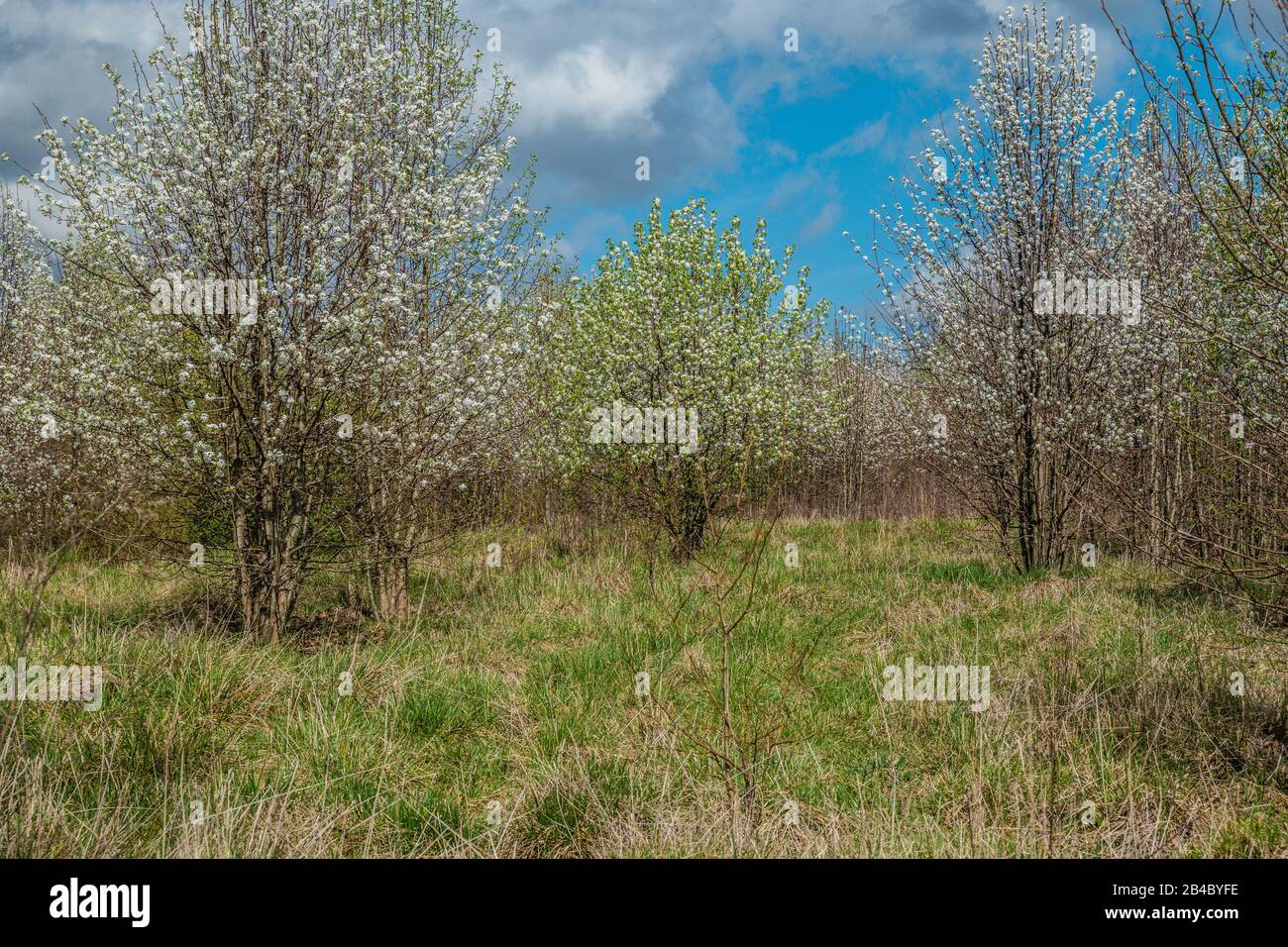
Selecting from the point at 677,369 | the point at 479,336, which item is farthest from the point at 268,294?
the point at 677,369

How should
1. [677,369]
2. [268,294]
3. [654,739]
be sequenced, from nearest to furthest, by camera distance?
1. [654,739]
2. [268,294]
3. [677,369]

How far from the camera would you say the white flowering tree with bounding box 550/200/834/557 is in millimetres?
12742

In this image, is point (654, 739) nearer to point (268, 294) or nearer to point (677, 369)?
point (268, 294)

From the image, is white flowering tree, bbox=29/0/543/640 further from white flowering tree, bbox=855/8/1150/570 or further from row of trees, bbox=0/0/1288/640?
white flowering tree, bbox=855/8/1150/570

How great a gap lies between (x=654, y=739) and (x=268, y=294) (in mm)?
4928

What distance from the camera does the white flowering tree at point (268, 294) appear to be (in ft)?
23.6

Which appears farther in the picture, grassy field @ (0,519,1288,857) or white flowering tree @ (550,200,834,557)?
white flowering tree @ (550,200,834,557)

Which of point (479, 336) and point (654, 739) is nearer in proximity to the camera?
point (654, 739)

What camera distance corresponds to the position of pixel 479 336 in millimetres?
9219

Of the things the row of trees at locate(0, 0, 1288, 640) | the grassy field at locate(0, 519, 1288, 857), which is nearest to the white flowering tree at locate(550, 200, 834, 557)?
the row of trees at locate(0, 0, 1288, 640)

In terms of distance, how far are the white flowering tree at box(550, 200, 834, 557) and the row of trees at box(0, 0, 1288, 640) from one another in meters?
0.06
